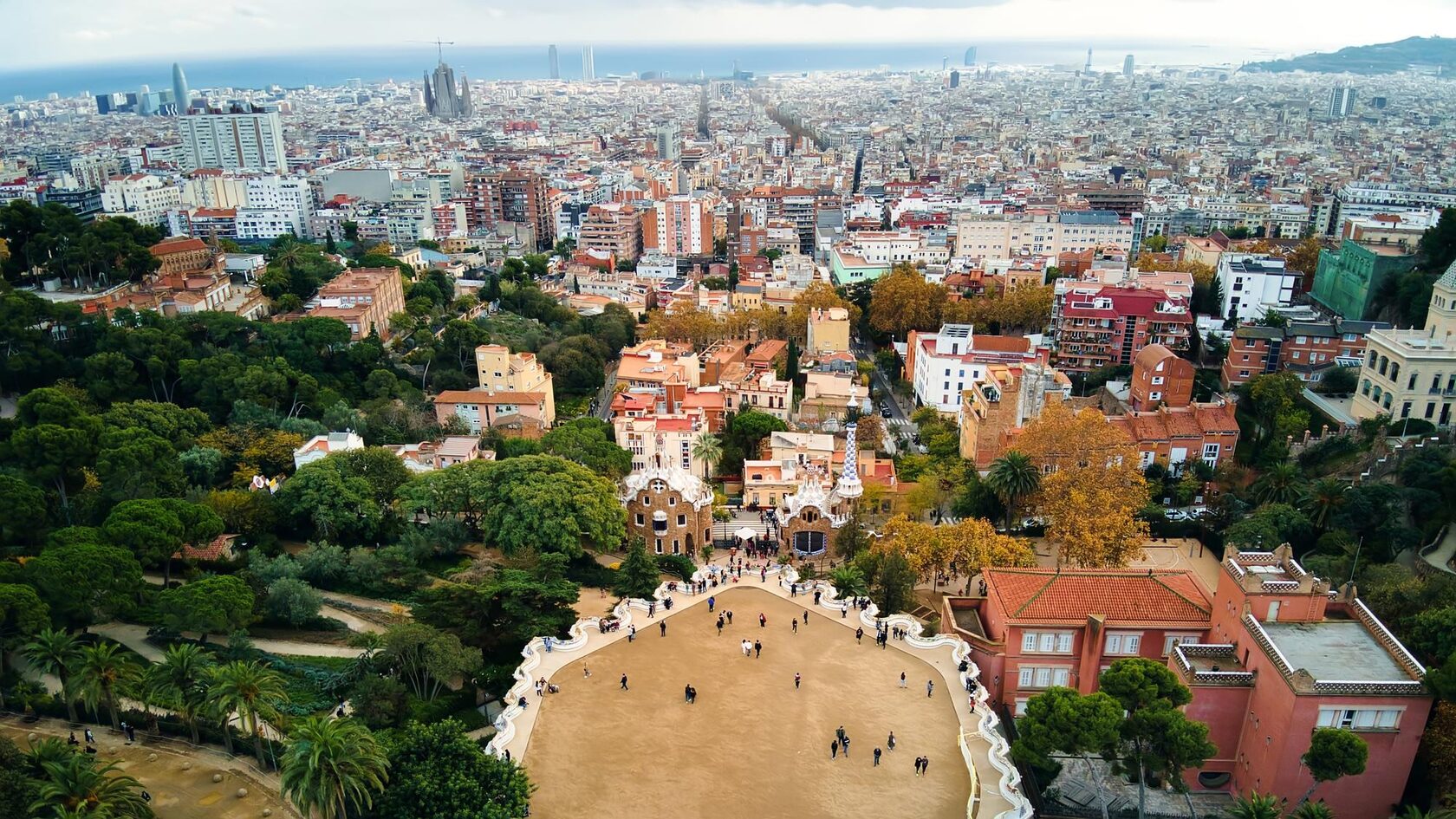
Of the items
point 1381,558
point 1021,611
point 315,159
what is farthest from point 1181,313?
point 315,159

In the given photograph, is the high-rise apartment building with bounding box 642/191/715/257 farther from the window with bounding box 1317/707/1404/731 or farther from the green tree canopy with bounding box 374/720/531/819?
the window with bounding box 1317/707/1404/731

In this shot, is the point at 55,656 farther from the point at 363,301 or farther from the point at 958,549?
the point at 363,301

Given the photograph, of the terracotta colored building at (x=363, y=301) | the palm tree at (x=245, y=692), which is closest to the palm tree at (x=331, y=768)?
the palm tree at (x=245, y=692)

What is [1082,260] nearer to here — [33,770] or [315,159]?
[33,770]

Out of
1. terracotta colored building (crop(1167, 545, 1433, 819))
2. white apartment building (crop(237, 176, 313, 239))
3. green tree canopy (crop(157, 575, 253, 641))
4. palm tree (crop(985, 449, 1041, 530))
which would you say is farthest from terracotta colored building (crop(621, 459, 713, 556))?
white apartment building (crop(237, 176, 313, 239))

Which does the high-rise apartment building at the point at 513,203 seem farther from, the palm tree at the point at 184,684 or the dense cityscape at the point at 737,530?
the palm tree at the point at 184,684

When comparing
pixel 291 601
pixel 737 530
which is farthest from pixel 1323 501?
pixel 291 601

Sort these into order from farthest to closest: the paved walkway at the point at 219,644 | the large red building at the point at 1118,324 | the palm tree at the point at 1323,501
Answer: the large red building at the point at 1118,324 < the palm tree at the point at 1323,501 < the paved walkway at the point at 219,644
